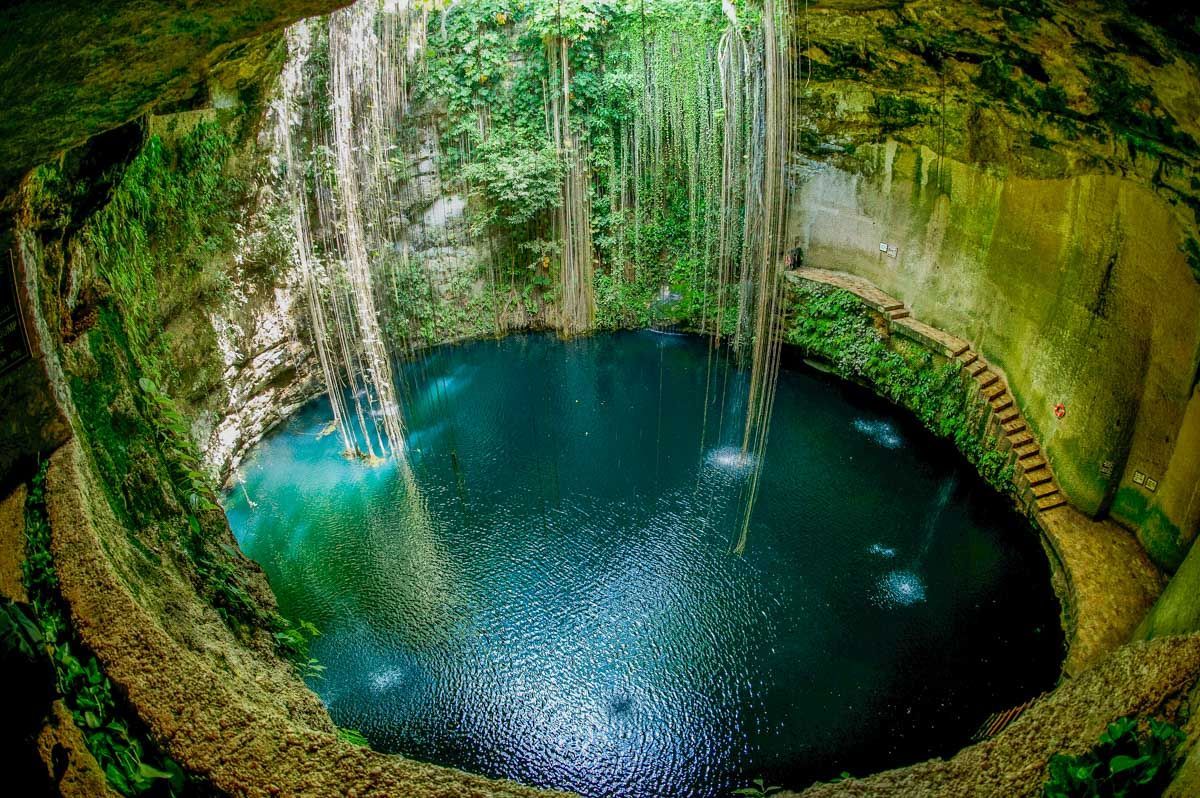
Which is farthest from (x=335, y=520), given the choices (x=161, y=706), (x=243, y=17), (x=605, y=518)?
(x=243, y=17)

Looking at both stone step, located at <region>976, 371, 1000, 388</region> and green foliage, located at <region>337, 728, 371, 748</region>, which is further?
stone step, located at <region>976, 371, 1000, 388</region>

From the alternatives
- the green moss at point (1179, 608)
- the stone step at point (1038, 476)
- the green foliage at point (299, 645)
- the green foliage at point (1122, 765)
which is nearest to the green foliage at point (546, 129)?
the stone step at point (1038, 476)

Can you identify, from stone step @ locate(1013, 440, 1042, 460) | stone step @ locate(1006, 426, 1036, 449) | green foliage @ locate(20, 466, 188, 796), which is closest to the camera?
green foliage @ locate(20, 466, 188, 796)

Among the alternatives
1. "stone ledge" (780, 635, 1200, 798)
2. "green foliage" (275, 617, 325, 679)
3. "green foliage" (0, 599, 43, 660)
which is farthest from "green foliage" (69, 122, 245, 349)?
"stone ledge" (780, 635, 1200, 798)

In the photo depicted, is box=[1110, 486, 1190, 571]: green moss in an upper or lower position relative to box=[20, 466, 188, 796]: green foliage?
lower

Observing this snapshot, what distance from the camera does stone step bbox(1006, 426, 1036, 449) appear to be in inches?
301

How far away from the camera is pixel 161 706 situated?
8.45 ft

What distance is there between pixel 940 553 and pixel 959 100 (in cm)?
505

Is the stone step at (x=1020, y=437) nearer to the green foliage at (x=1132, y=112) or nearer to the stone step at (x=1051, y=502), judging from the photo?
the stone step at (x=1051, y=502)

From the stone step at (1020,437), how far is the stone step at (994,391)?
1.67ft

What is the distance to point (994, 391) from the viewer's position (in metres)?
8.11

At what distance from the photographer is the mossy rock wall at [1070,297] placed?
19.4 feet

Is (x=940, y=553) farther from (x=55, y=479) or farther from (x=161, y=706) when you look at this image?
(x=55, y=479)

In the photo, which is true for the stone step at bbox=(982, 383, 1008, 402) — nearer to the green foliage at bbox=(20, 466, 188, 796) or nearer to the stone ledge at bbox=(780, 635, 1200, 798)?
the stone ledge at bbox=(780, 635, 1200, 798)
